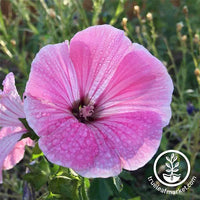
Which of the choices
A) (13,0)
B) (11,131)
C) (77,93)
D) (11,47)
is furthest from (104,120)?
(13,0)

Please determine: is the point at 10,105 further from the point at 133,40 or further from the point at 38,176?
the point at 133,40

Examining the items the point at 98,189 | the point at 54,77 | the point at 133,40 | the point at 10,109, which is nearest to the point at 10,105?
the point at 10,109

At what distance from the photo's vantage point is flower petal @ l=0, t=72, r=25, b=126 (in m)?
0.75

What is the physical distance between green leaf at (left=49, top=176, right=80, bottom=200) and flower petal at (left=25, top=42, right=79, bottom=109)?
0.53ft

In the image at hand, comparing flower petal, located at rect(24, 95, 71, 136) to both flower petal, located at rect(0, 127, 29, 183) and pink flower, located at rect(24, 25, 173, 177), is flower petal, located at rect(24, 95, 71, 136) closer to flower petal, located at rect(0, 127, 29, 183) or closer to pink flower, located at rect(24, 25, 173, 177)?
pink flower, located at rect(24, 25, 173, 177)

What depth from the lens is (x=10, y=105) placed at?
0.75m

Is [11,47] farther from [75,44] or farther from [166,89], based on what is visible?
[166,89]

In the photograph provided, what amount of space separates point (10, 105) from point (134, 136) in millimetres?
264

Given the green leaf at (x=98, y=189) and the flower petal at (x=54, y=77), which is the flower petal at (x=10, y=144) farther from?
the green leaf at (x=98, y=189)

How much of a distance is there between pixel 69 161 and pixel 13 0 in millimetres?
1064

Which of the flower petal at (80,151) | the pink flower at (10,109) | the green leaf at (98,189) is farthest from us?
the green leaf at (98,189)

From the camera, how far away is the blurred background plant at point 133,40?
830 mm

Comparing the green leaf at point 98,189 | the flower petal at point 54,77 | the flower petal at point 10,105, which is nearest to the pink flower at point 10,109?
the flower petal at point 10,105

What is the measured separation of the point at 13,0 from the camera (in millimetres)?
1497
